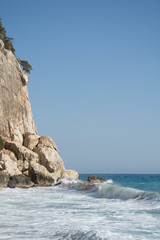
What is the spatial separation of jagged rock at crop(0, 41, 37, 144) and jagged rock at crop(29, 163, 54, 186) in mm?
6828

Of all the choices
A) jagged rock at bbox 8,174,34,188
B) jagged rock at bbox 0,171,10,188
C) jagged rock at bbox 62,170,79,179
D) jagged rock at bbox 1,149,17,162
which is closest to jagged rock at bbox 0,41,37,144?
jagged rock at bbox 1,149,17,162

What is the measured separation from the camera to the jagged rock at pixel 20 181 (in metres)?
26.5

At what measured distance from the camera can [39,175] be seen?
29625 mm

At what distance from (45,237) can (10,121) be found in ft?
98.4

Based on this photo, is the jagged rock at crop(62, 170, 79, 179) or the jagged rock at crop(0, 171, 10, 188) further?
the jagged rock at crop(62, 170, 79, 179)

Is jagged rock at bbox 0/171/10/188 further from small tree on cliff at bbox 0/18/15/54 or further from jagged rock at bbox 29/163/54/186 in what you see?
small tree on cliff at bbox 0/18/15/54

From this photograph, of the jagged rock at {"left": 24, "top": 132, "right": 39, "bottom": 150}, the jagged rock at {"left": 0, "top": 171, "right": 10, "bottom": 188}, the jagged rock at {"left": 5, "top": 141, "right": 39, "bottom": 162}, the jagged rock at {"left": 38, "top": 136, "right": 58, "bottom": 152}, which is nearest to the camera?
the jagged rock at {"left": 0, "top": 171, "right": 10, "bottom": 188}

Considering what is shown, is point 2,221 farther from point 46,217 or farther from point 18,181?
point 18,181

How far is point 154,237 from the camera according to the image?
795cm

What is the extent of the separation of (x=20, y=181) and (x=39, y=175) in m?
2.87

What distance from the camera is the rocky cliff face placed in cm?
2806

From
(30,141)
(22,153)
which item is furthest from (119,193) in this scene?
(30,141)

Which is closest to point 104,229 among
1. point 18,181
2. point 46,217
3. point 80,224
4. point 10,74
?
point 80,224

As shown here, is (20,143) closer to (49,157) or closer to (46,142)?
(46,142)
